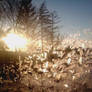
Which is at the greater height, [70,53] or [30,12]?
[30,12]

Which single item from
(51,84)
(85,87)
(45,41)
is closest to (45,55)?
(51,84)

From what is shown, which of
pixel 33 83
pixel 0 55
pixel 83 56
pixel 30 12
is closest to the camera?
pixel 33 83

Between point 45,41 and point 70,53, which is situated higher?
point 45,41

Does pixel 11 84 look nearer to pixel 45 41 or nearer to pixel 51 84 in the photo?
pixel 51 84

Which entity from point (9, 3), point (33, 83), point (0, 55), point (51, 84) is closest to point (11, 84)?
point (33, 83)

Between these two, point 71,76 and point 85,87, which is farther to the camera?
point 71,76

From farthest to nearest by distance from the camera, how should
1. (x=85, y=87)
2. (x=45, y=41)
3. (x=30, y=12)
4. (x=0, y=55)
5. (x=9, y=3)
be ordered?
1. (x=45, y=41)
2. (x=30, y=12)
3. (x=9, y=3)
4. (x=0, y=55)
5. (x=85, y=87)


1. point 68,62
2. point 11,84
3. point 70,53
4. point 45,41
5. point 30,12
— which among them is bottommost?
point 11,84

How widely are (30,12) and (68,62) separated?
11496 mm

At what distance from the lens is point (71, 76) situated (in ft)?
15.6

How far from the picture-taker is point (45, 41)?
1977cm

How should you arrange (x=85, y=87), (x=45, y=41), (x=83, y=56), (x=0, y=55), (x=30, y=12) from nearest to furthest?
(x=85, y=87), (x=83, y=56), (x=0, y=55), (x=30, y=12), (x=45, y=41)

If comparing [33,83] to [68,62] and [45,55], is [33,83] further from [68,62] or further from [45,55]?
[68,62]

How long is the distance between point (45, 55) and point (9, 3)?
33.4ft
